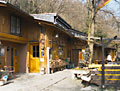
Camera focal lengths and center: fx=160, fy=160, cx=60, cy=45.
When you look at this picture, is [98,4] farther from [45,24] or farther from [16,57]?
[16,57]

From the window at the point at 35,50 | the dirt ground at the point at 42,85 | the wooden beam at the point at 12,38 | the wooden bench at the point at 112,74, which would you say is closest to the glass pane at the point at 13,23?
the wooden beam at the point at 12,38

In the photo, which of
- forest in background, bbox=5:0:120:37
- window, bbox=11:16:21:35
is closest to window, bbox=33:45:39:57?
window, bbox=11:16:21:35

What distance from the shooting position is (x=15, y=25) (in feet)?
41.7

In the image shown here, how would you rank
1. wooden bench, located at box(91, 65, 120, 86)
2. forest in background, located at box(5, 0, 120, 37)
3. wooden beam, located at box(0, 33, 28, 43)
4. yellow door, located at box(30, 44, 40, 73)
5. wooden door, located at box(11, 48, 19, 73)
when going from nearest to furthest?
wooden bench, located at box(91, 65, 120, 86), wooden beam, located at box(0, 33, 28, 43), wooden door, located at box(11, 48, 19, 73), yellow door, located at box(30, 44, 40, 73), forest in background, located at box(5, 0, 120, 37)

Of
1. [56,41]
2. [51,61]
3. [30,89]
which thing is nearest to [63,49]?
[56,41]

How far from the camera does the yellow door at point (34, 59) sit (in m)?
13.7

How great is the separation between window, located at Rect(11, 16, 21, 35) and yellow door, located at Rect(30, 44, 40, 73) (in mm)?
1814

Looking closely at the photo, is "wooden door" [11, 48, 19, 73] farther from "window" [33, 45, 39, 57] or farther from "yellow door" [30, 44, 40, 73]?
"window" [33, 45, 39, 57]

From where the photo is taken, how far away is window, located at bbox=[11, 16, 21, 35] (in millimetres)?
12281

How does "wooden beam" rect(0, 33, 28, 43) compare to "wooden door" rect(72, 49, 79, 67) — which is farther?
"wooden door" rect(72, 49, 79, 67)

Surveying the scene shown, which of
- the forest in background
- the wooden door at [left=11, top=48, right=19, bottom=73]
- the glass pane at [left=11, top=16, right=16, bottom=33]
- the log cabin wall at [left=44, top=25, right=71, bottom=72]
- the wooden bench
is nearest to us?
the wooden bench

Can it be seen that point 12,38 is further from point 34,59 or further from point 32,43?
point 34,59

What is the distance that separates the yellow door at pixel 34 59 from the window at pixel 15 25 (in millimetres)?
1814

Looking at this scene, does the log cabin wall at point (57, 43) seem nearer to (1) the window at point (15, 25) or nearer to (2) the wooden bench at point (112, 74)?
(1) the window at point (15, 25)
